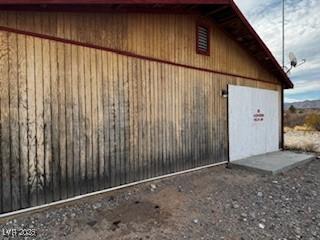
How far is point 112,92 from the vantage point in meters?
4.92

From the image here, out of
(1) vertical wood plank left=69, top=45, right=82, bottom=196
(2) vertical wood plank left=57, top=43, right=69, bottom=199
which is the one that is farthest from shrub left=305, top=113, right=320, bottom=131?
(2) vertical wood plank left=57, top=43, right=69, bottom=199

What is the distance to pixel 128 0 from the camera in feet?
14.6

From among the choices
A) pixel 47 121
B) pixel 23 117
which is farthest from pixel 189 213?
pixel 23 117

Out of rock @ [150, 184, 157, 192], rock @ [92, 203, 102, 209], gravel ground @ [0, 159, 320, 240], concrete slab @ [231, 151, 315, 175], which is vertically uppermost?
concrete slab @ [231, 151, 315, 175]

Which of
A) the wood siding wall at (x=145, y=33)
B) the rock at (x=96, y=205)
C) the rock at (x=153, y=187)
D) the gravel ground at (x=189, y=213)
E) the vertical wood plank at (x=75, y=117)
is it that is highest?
the wood siding wall at (x=145, y=33)

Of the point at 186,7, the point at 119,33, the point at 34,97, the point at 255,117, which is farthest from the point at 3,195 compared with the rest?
the point at 255,117

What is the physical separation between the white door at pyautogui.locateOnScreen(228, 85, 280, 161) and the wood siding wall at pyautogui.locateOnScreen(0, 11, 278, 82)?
32.1 inches

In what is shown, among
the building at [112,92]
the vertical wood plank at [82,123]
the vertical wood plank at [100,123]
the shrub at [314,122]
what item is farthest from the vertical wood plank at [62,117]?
the shrub at [314,122]

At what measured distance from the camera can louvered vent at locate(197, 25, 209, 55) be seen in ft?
22.1

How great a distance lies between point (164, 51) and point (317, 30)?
11.6 m

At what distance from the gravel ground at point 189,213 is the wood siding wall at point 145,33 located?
9.14ft

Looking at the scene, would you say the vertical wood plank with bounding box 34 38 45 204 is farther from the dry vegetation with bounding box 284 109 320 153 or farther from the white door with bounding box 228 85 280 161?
A: the dry vegetation with bounding box 284 109 320 153

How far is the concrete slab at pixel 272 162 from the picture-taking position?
6.84 m

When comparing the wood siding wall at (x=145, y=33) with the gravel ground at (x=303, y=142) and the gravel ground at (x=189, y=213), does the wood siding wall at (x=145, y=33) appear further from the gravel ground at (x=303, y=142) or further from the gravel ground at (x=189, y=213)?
the gravel ground at (x=303, y=142)
